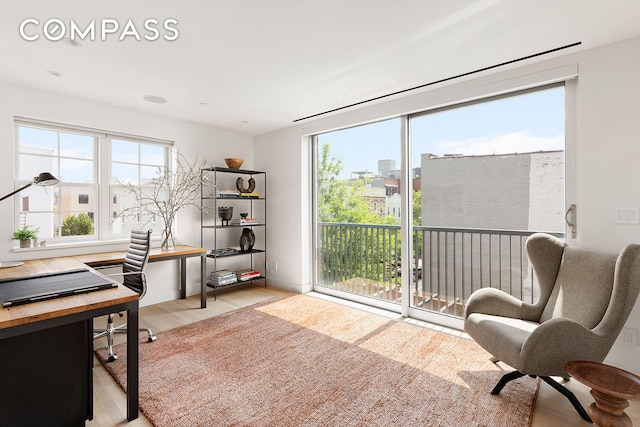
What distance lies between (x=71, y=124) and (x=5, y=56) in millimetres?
1022

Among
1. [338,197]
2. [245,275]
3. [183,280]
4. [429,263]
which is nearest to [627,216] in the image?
[429,263]

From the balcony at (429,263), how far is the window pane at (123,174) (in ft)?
8.32

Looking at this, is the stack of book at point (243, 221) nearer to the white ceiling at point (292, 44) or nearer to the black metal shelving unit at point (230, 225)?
the black metal shelving unit at point (230, 225)

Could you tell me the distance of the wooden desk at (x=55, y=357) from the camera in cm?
150

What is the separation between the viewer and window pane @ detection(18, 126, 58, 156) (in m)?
3.28

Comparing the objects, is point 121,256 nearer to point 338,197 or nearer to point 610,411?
point 338,197

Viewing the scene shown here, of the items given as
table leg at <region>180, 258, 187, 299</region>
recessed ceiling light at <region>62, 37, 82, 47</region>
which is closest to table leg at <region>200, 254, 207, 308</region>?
table leg at <region>180, 258, 187, 299</region>

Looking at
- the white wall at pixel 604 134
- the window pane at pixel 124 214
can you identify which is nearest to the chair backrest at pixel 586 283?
the white wall at pixel 604 134

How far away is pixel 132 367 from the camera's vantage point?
6.04ft

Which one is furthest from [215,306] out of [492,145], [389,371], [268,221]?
[492,145]

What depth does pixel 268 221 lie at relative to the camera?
5.07 meters

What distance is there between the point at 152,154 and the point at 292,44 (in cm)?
278

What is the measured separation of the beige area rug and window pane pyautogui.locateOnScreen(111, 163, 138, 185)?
1.97 m

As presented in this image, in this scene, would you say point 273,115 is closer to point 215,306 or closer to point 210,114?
point 210,114
